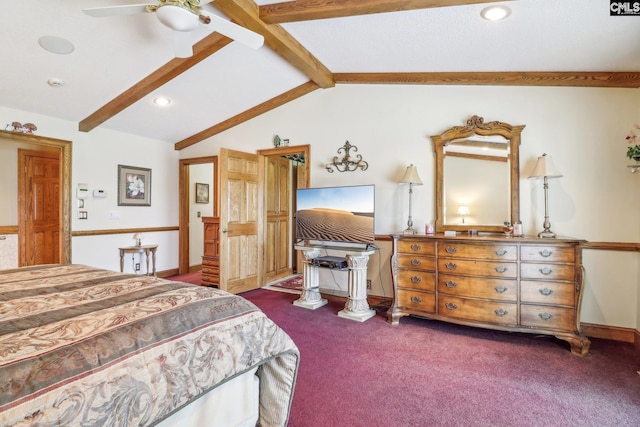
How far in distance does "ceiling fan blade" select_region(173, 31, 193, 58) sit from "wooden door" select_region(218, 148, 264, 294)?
1696mm

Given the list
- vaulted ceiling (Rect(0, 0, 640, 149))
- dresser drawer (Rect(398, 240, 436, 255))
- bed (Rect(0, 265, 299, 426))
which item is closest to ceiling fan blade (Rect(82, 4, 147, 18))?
vaulted ceiling (Rect(0, 0, 640, 149))

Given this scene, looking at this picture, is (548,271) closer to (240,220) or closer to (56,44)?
(240,220)

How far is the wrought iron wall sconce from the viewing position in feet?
13.7

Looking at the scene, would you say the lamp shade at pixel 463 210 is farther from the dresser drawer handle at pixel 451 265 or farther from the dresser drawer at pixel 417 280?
the dresser drawer at pixel 417 280

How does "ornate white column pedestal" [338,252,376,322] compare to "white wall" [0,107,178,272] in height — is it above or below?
below

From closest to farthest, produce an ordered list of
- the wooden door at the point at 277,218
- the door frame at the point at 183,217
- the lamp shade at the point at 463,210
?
the lamp shade at the point at 463,210
the wooden door at the point at 277,218
the door frame at the point at 183,217

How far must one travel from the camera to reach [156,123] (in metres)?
4.84

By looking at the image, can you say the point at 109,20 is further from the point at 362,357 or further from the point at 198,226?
the point at 198,226

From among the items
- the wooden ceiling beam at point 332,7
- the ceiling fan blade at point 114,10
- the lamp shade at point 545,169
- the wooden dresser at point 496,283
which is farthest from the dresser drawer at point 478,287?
the ceiling fan blade at point 114,10

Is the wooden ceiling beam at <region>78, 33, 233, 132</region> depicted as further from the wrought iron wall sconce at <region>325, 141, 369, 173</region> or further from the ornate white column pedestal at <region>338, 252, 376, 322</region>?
the ornate white column pedestal at <region>338, 252, 376, 322</region>

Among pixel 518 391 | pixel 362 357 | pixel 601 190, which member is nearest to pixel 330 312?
pixel 362 357

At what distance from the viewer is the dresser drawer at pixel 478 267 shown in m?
2.92

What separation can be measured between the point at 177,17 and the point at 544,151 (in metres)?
3.37

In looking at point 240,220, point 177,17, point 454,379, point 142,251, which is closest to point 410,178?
point 454,379
